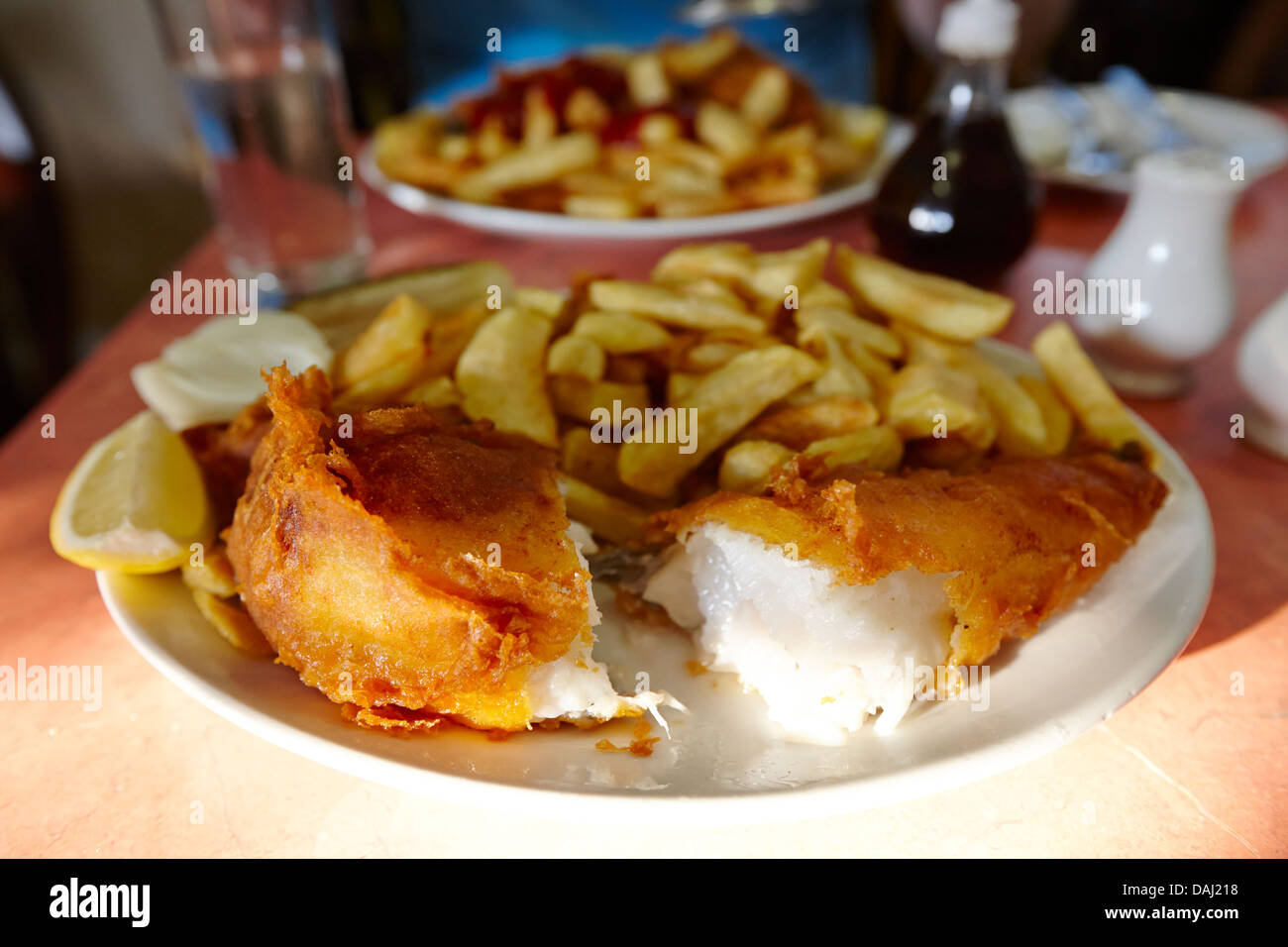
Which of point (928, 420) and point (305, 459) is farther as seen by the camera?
point (928, 420)

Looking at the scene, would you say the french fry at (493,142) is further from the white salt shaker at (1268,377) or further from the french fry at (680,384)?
the white salt shaker at (1268,377)

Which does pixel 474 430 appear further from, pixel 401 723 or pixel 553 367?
pixel 401 723

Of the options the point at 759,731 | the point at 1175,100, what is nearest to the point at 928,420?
the point at 759,731

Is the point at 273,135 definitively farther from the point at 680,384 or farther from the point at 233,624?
the point at 233,624

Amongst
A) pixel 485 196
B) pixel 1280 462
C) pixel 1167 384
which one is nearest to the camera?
pixel 1280 462

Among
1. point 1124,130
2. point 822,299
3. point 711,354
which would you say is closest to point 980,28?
point 822,299

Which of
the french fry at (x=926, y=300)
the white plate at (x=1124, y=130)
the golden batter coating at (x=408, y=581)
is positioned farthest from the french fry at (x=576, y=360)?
the white plate at (x=1124, y=130)

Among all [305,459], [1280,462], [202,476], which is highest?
[305,459]

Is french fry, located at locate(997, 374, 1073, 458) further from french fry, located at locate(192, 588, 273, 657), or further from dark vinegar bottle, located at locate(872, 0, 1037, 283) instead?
french fry, located at locate(192, 588, 273, 657)
